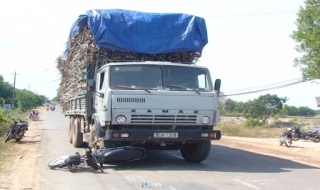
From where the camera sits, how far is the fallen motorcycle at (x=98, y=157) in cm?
964

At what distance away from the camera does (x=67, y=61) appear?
14594mm

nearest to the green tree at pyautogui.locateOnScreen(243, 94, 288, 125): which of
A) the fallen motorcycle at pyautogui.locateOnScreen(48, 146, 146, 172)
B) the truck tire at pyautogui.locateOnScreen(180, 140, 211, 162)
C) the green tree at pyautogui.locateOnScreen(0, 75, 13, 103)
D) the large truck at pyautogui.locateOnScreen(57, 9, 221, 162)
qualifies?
the truck tire at pyautogui.locateOnScreen(180, 140, 211, 162)

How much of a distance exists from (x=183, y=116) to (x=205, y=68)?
4.46 ft

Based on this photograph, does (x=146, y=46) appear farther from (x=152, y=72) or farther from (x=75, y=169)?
(x=75, y=169)

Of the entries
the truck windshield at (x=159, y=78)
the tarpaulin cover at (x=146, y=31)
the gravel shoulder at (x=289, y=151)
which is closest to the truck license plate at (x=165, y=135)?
the truck windshield at (x=159, y=78)

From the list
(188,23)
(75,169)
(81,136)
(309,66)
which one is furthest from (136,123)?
(309,66)

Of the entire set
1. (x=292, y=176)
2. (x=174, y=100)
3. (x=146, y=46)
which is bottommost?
(x=292, y=176)

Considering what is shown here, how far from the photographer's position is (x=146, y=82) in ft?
33.1

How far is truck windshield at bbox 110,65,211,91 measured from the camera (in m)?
9.99

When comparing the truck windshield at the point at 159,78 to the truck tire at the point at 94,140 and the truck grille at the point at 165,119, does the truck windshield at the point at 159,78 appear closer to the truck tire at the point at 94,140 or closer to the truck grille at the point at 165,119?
the truck grille at the point at 165,119

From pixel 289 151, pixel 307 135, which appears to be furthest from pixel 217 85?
pixel 307 135

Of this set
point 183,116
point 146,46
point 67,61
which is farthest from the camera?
point 67,61

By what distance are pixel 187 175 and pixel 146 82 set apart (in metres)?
2.28

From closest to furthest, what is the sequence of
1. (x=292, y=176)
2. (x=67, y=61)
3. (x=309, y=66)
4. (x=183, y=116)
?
(x=292, y=176) < (x=183, y=116) < (x=67, y=61) < (x=309, y=66)
